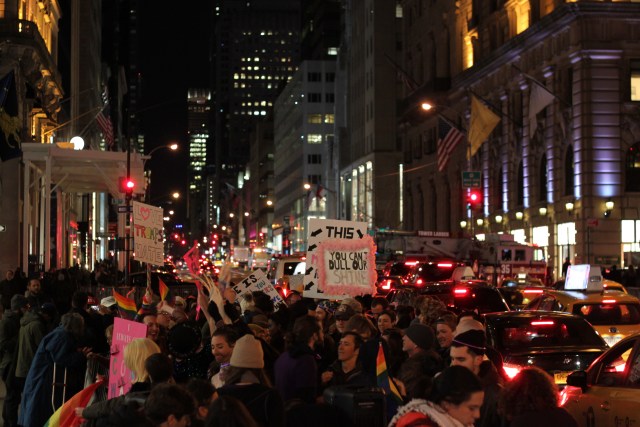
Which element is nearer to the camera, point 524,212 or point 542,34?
point 542,34

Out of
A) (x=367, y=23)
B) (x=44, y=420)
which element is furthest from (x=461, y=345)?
(x=367, y=23)

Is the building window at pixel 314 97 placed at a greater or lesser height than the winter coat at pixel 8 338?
greater

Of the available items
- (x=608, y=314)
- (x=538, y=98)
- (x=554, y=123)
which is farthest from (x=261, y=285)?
(x=554, y=123)

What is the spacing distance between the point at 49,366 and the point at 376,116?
96.0 metres

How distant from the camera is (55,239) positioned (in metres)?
55.6

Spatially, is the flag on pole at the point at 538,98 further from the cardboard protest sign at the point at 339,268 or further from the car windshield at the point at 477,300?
the cardboard protest sign at the point at 339,268

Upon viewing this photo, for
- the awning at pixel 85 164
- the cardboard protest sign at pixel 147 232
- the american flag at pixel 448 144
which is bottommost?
the cardboard protest sign at pixel 147 232

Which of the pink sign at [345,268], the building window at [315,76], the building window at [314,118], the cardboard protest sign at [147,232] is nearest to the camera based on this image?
the pink sign at [345,268]

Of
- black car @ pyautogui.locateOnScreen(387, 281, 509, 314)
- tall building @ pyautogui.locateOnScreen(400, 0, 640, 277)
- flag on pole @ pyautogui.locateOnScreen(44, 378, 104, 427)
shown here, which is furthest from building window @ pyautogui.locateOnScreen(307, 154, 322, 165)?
flag on pole @ pyautogui.locateOnScreen(44, 378, 104, 427)

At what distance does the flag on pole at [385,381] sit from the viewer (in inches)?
323

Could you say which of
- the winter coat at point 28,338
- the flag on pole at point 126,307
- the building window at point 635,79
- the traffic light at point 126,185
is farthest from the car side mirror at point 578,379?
the building window at point 635,79

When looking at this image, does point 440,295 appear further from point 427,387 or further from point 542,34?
point 542,34

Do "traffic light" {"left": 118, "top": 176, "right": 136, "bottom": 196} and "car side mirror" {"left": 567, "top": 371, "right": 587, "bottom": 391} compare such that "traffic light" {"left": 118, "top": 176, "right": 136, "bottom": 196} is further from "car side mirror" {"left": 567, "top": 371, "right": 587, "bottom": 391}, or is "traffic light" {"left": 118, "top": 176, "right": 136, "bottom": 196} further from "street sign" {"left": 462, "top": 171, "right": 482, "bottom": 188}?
"car side mirror" {"left": 567, "top": 371, "right": 587, "bottom": 391}

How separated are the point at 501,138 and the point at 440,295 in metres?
41.1
